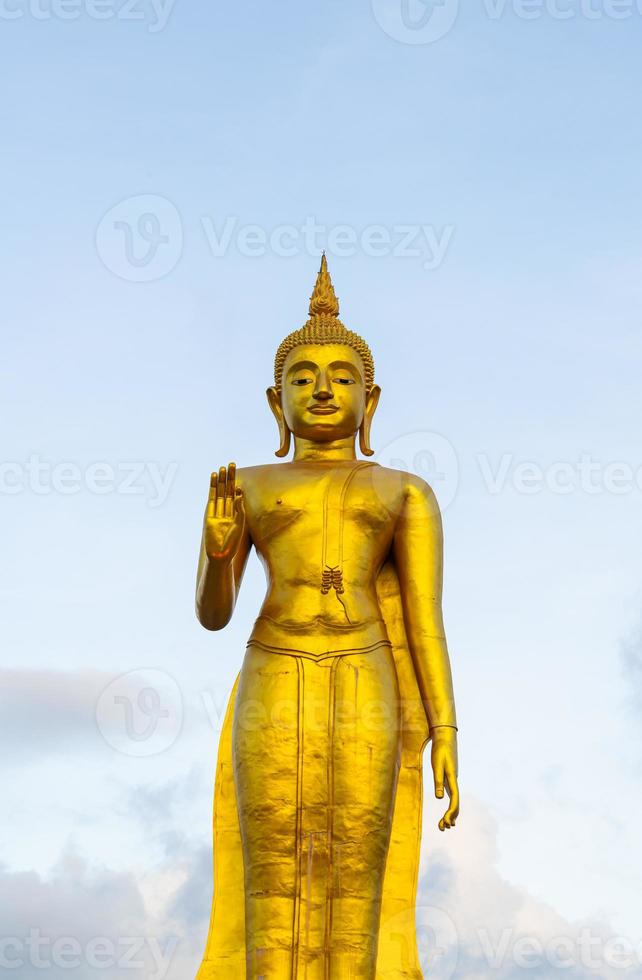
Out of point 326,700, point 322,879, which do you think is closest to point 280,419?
point 326,700

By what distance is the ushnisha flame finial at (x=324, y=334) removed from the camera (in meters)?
11.5

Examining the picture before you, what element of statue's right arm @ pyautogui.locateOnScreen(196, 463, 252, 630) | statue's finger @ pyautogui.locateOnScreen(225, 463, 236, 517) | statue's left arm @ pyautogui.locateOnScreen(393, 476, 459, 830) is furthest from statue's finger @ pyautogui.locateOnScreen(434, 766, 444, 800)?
statue's finger @ pyautogui.locateOnScreen(225, 463, 236, 517)

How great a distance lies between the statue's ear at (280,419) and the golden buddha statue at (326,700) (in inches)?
7.7

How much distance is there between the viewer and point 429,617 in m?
10.8

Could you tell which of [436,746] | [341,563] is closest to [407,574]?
[341,563]

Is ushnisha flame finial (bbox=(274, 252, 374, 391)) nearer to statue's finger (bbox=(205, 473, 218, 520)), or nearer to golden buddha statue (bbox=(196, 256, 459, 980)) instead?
golden buddha statue (bbox=(196, 256, 459, 980))

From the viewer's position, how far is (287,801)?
400 inches

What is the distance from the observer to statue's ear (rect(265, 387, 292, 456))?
1160cm

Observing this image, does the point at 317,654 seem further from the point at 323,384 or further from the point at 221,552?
the point at 323,384

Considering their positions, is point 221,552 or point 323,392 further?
point 323,392

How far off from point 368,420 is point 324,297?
2.96 ft

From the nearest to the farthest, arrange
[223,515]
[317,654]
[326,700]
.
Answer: [223,515], [326,700], [317,654]

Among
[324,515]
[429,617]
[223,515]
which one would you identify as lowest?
[429,617]

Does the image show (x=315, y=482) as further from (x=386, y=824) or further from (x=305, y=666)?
(x=386, y=824)
